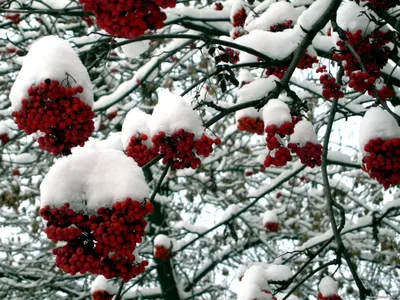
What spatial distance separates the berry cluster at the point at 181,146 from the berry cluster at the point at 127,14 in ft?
2.26

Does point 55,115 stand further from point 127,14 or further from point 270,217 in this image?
point 270,217

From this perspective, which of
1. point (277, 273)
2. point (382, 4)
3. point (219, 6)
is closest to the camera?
point (382, 4)

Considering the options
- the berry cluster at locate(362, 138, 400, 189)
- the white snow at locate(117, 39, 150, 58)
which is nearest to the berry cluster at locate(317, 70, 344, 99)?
the berry cluster at locate(362, 138, 400, 189)

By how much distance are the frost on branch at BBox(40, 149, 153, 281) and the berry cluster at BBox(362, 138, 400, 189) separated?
3.76ft

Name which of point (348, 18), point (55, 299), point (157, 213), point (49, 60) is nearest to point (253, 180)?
point (157, 213)

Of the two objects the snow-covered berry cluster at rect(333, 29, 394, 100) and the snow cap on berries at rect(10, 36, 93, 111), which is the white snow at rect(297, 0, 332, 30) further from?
the snow cap on berries at rect(10, 36, 93, 111)

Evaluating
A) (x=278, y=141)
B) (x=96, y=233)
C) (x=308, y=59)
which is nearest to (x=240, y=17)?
(x=308, y=59)

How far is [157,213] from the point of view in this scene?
8398mm

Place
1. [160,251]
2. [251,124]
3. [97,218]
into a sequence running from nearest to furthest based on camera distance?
[97,218] → [251,124] → [160,251]

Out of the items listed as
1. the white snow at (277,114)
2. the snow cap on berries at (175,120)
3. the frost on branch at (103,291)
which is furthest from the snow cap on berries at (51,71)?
the frost on branch at (103,291)

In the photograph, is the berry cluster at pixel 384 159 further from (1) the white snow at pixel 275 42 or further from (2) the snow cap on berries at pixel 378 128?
(1) the white snow at pixel 275 42

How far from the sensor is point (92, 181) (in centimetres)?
202

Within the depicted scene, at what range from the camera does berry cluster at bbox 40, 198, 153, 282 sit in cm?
179

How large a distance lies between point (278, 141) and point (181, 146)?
1.85 feet
